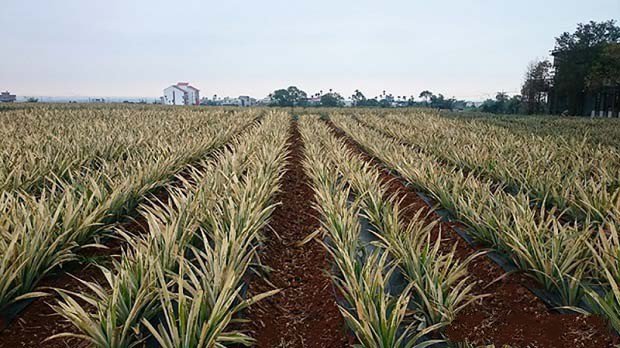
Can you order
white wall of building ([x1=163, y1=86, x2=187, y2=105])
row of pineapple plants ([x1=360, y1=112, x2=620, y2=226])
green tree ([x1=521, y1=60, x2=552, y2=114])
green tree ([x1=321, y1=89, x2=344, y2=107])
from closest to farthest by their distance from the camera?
1. row of pineapple plants ([x1=360, y1=112, x2=620, y2=226])
2. green tree ([x1=521, y1=60, x2=552, y2=114])
3. green tree ([x1=321, y1=89, x2=344, y2=107])
4. white wall of building ([x1=163, y1=86, x2=187, y2=105])

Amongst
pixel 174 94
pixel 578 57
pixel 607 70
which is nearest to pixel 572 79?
pixel 578 57

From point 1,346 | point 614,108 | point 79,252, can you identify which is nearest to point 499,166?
point 79,252

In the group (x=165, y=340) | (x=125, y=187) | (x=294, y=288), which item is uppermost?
(x=125, y=187)

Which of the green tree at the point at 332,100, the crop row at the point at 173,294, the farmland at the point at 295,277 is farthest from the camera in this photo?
the green tree at the point at 332,100

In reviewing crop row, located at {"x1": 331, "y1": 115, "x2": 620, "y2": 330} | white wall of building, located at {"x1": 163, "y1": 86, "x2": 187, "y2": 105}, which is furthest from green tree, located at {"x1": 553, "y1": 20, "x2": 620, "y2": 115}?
white wall of building, located at {"x1": 163, "y1": 86, "x2": 187, "y2": 105}

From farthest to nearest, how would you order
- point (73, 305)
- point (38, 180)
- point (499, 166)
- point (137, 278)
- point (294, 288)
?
point (499, 166) → point (38, 180) → point (294, 288) → point (137, 278) → point (73, 305)

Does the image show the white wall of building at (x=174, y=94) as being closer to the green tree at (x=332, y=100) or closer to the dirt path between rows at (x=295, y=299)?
the green tree at (x=332, y=100)

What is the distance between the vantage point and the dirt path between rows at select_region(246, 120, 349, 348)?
2.25m

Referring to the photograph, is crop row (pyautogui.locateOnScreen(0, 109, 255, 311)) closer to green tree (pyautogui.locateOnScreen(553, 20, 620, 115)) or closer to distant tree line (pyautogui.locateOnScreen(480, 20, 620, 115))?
distant tree line (pyautogui.locateOnScreen(480, 20, 620, 115))

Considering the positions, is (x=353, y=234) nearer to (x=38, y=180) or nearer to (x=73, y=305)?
(x=73, y=305)

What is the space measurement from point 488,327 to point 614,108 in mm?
35414

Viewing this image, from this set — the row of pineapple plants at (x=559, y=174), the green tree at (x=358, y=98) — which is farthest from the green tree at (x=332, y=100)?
the row of pineapple plants at (x=559, y=174)

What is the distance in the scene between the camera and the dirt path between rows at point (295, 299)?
225 centimetres

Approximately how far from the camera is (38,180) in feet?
14.6
